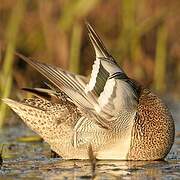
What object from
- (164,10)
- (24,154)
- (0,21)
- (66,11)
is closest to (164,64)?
(164,10)

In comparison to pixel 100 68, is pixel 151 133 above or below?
below

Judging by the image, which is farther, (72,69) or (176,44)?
(176,44)

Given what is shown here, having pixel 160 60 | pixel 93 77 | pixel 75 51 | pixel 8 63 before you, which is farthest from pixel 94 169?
pixel 160 60

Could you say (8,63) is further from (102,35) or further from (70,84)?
(102,35)

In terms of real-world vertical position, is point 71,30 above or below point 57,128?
above

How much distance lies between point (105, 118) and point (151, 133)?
1.24 feet

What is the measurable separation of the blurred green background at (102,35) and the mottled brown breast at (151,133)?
3.89 meters

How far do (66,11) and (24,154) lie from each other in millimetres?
4803

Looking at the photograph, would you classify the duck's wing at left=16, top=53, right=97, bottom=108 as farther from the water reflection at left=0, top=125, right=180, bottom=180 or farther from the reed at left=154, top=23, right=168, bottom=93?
the reed at left=154, top=23, right=168, bottom=93

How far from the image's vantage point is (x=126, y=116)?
571 cm

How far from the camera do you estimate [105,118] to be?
18.7 feet

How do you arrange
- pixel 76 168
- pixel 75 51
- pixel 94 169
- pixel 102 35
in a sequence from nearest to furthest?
1. pixel 94 169
2. pixel 76 168
3. pixel 75 51
4. pixel 102 35

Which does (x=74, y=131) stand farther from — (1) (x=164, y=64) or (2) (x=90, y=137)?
(1) (x=164, y=64)

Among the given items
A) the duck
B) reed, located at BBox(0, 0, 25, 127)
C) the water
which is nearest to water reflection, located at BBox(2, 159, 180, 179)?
the water
